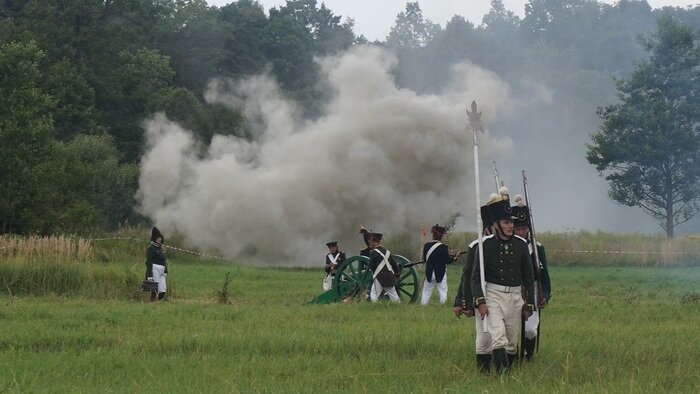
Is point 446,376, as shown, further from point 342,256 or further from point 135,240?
point 135,240

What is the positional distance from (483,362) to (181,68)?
5523 cm

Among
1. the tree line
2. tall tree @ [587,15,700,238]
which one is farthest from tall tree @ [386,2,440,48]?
tall tree @ [587,15,700,238]

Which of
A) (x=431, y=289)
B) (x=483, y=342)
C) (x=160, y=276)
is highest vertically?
(x=160, y=276)

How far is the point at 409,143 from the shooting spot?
82.8 ft

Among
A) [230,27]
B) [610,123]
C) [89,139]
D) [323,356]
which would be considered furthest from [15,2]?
[323,356]

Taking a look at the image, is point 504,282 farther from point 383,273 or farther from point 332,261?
point 332,261

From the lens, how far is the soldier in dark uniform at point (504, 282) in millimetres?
9898

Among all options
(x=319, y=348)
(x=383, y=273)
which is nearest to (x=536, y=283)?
(x=319, y=348)

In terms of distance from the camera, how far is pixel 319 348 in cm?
1130

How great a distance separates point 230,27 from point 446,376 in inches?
2269

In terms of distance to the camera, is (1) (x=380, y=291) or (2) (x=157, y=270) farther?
(2) (x=157, y=270)

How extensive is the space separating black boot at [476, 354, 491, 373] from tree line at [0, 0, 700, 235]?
21842 millimetres

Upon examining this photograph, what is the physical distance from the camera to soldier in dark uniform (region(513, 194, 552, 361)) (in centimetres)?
1077

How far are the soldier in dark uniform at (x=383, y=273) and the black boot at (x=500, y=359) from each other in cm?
824
